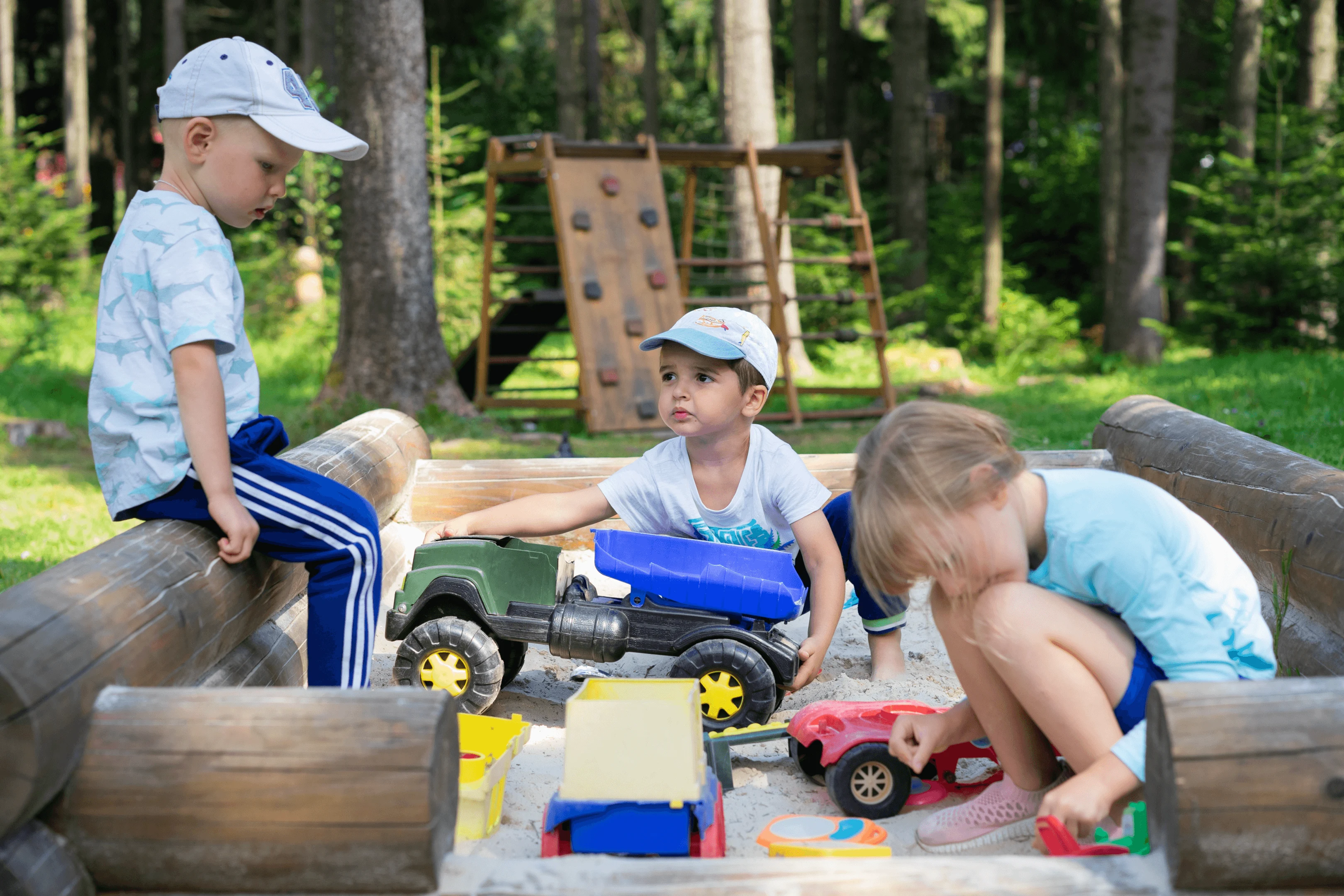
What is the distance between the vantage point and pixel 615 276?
25.3 ft

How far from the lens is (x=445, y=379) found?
7.48 metres

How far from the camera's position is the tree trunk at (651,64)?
17.9m

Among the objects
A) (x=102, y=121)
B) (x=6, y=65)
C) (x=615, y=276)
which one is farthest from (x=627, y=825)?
(x=102, y=121)

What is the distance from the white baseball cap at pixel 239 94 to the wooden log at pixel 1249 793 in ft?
6.09

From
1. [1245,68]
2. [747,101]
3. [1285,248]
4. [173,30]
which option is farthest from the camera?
[173,30]

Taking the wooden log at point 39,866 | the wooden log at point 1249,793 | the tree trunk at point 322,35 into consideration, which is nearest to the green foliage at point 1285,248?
the wooden log at point 1249,793

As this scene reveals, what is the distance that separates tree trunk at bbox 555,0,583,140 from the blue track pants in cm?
1418

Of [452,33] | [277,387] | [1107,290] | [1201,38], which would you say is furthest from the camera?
[452,33]

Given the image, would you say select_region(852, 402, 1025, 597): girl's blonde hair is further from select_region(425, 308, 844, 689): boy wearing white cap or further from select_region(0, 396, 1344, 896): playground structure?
select_region(425, 308, 844, 689): boy wearing white cap

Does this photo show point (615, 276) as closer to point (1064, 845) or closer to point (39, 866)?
point (1064, 845)

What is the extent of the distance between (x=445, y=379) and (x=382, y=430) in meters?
3.73

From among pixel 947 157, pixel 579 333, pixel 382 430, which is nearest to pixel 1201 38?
pixel 947 157

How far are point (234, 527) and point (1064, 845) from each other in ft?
5.30

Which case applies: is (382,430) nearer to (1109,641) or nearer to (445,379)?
(1109,641)
